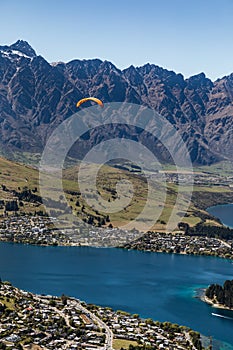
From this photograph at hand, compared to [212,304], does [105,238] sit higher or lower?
higher

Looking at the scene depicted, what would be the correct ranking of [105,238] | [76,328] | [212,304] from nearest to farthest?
[76,328] → [212,304] → [105,238]

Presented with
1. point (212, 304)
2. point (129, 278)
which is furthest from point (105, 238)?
point (212, 304)

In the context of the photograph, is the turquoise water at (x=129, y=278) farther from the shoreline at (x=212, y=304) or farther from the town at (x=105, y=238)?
the town at (x=105, y=238)

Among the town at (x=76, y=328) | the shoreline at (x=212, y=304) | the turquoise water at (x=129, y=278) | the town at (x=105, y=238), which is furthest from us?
the town at (x=105, y=238)

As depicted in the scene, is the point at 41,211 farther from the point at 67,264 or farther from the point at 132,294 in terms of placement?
the point at 132,294

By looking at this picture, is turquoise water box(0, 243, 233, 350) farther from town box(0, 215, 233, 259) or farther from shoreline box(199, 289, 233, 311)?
town box(0, 215, 233, 259)

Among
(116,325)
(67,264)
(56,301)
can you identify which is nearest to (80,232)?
(67,264)

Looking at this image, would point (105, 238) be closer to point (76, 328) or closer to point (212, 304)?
point (212, 304)

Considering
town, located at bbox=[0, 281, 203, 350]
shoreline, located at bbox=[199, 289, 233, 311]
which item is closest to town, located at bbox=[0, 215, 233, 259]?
shoreline, located at bbox=[199, 289, 233, 311]

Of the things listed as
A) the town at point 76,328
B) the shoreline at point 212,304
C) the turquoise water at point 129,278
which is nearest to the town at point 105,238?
the turquoise water at point 129,278
